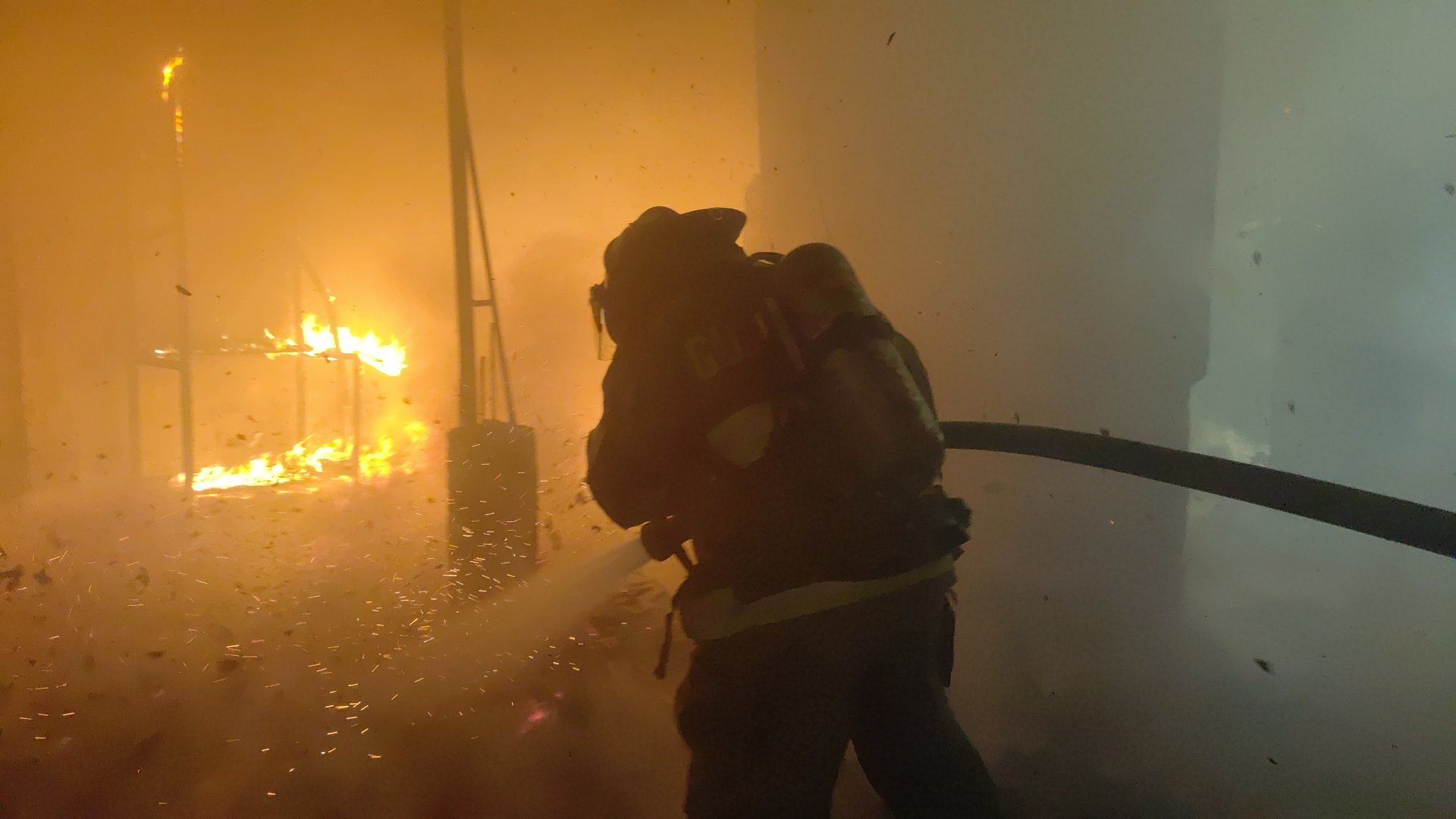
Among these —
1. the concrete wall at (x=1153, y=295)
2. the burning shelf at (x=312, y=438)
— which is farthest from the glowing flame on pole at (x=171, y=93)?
the concrete wall at (x=1153, y=295)

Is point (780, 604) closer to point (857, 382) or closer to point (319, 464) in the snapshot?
point (857, 382)

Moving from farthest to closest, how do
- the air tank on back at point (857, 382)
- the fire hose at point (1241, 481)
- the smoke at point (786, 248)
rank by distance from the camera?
the smoke at point (786, 248)
the fire hose at point (1241, 481)
the air tank on back at point (857, 382)

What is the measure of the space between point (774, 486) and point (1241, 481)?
69 cm

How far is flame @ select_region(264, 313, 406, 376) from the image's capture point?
4.20 ft

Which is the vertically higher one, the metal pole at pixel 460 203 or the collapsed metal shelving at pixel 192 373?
the metal pole at pixel 460 203

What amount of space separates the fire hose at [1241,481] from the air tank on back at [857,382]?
0.44 metres

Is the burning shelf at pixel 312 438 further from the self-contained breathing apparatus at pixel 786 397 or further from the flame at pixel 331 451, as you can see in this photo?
the self-contained breathing apparatus at pixel 786 397

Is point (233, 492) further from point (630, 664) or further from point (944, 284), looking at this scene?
point (944, 284)

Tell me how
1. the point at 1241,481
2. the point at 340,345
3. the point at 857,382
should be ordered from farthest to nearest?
1. the point at 340,345
2. the point at 1241,481
3. the point at 857,382

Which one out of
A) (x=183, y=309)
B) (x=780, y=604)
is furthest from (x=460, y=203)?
(x=780, y=604)

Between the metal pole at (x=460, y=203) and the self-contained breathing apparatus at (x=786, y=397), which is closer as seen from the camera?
the self-contained breathing apparatus at (x=786, y=397)

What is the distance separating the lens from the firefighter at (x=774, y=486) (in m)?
0.68

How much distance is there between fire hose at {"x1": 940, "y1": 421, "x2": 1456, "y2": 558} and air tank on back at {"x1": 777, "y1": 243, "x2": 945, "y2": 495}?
0.44 metres

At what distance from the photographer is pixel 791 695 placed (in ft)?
2.30
